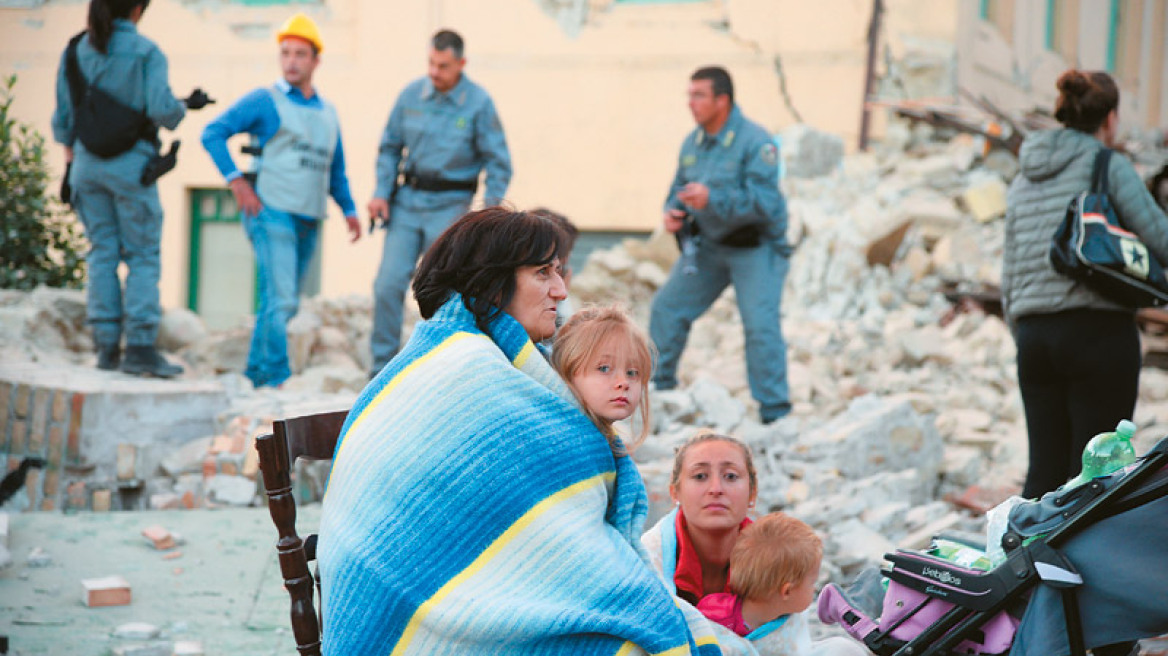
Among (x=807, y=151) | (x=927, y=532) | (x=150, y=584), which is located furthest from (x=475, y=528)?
(x=807, y=151)

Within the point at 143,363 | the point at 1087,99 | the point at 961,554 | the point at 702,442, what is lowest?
the point at 143,363

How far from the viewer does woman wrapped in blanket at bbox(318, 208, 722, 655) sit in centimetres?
212

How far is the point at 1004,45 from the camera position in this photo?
47.0ft

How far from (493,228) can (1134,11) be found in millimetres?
19475

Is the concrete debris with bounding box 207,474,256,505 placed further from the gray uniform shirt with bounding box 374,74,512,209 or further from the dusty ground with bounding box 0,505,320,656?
the gray uniform shirt with bounding box 374,74,512,209

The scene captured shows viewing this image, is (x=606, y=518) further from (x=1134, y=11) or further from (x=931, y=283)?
(x=1134, y=11)

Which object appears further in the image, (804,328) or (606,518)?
(804,328)

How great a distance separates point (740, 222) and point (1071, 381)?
8.18 feet

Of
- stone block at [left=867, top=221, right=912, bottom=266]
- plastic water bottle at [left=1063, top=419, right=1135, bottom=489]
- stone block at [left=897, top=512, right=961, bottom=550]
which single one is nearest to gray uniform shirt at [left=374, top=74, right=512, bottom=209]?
stone block at [left=897, top=512, right=961, bottom=550]

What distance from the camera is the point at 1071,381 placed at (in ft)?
13.8

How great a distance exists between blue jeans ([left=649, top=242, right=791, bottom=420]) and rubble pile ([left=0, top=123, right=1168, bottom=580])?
0.78 ft

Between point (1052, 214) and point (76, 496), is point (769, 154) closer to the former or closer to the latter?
point (1052, 214)

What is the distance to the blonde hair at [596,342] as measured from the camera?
8.02ft

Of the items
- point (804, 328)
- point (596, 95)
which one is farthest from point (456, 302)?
point (596, 95)
